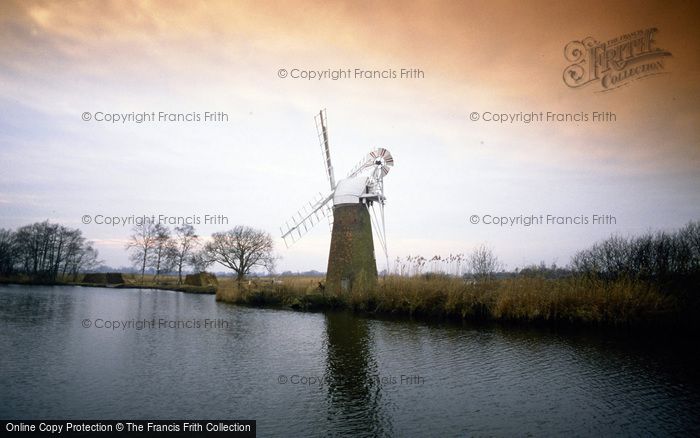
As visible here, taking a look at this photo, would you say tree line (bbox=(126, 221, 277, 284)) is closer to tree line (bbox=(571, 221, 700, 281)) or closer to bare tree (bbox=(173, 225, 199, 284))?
bare tree (bbox=(173, 225, 199, 284))

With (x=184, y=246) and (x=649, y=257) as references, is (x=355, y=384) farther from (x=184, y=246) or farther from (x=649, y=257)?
(x=184, y=246)

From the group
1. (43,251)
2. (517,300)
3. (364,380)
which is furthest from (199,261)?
(364,380)

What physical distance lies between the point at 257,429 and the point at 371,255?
17040 mm

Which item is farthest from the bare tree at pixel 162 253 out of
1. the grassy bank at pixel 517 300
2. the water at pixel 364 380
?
the water at pixel 364 380

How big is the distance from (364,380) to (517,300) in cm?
1081

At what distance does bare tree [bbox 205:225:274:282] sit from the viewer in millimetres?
39562

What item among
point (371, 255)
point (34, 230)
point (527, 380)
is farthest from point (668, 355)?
point (34, 230)

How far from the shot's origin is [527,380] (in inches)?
350

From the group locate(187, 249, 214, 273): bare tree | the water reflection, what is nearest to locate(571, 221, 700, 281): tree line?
the water reflection

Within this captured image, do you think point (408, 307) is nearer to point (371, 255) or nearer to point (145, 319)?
point (371, 255)

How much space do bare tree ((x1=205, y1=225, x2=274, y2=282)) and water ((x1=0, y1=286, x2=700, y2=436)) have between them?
A: 81.5 ft

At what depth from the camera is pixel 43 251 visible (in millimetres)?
57906

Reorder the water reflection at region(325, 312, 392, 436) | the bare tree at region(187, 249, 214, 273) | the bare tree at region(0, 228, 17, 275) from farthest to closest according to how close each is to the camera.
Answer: the bare tree at region(0, 228, 17, 275)
the bare tree at region(187, 249, 214, 273)
the water reflection at region(325, 312, 392, 436)

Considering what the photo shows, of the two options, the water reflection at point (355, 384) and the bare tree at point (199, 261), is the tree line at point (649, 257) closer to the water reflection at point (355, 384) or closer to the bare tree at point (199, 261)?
the water reflection at point (355, 384)
